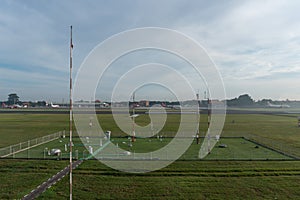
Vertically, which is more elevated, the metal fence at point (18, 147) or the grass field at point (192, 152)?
the metal fence at point (18, 147)

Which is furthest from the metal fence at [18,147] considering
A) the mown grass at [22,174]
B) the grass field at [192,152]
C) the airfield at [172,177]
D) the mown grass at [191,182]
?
the mown grass at [191,182]

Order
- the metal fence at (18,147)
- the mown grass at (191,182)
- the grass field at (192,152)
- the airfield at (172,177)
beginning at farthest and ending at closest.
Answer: the metal fence at (18,147)
the grass field at (192,152)
the airfield at (172,177)
the mown grass at (191,182)

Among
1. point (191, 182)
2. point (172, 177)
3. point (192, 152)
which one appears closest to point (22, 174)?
point (172, 177)

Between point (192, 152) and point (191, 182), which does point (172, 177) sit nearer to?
point (191, 182)

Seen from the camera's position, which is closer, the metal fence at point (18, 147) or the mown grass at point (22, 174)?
the mown grass at point (22, 174)

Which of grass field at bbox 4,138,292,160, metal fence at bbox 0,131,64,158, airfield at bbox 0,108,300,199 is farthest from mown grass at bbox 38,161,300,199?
metal fence at bbox 0,131,64,158

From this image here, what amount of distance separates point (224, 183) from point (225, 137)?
22601 mm

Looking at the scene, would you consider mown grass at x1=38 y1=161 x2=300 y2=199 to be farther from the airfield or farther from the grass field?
Result: the grass field

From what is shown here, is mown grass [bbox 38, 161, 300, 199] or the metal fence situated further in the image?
the metal fence

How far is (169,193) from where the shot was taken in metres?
14.7

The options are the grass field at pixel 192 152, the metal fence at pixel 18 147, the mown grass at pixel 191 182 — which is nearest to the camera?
the mown grass at pixel 191 182

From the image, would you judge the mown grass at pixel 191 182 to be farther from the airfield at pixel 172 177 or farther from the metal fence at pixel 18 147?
the metal fence at pixel 18 147

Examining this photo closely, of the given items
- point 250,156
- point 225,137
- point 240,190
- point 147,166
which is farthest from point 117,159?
point 225,137

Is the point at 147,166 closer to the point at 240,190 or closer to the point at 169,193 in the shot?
the point at 169,193
